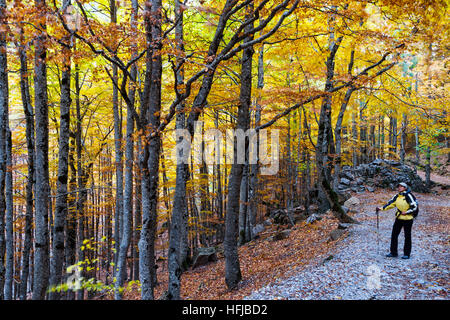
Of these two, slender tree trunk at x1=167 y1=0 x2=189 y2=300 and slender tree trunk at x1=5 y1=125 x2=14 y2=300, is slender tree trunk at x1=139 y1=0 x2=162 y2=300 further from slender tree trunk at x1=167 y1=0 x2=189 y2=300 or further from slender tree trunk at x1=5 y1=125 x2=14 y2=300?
slender tree trunk at x1=5 y1=125 x2=14 y2=300

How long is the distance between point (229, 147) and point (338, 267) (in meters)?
13.2

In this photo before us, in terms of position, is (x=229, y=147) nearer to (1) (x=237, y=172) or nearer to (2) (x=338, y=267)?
(1) (x=237, y=172)

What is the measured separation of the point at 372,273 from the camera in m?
5.84

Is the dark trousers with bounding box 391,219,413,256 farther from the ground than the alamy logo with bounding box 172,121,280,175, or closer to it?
closer to it

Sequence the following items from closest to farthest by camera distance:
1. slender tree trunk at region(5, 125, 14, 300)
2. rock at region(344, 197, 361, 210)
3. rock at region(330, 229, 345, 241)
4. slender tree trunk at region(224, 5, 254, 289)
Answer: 1. slender tree trunk at region(5, 125, 14, 300)
2. slender tree trunk at region(224, 5, 254, 289)
3. rock at region(330, 229, 345, 241)
4. rock at region(344, 197, 361, 210)

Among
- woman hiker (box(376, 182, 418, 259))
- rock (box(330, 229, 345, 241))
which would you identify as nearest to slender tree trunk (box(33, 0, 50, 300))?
woman hiker (box(376, 182, 418, 259))

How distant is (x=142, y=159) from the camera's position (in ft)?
15.9

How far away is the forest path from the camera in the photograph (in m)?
5.02

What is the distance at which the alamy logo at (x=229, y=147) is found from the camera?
21.5ft

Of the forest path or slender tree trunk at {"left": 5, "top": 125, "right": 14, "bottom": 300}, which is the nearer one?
the forest path

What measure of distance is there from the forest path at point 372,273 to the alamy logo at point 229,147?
10.5ft

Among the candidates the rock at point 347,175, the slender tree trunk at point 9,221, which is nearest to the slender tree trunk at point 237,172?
the slender tree trunk at point 9,221

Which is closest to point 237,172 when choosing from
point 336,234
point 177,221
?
point 177,221
